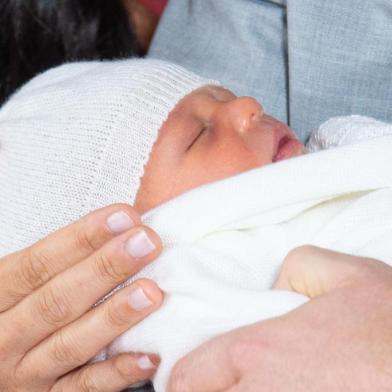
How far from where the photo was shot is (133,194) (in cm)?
112

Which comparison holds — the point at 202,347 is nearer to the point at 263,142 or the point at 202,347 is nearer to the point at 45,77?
the point at 263,142

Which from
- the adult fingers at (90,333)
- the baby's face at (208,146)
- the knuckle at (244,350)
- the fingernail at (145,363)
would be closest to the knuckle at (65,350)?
the adult fingers at (90,333)

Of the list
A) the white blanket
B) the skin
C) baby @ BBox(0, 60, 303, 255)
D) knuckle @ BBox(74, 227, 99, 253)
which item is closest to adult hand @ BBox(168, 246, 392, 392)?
the white blanket

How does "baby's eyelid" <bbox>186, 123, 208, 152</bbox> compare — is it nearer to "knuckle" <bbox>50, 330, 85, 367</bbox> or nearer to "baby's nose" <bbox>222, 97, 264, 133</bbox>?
"baby's nose" <bbox>222, 97, 264, 133</bbox>

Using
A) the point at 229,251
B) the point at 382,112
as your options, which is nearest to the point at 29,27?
the point at 382,112

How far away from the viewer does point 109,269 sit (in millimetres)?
994

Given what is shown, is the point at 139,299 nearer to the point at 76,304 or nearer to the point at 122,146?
the point at 76,304

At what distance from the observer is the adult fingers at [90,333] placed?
0.97m

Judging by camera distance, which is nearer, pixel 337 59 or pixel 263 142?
pixel 263 142

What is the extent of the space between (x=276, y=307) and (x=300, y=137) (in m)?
0.55

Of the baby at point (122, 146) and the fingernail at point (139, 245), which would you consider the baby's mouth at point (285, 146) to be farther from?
the fingernail at point (139, 245)

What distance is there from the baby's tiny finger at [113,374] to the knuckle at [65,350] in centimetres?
3

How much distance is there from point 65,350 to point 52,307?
66 mm

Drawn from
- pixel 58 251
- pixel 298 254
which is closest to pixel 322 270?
pixel 298 254
